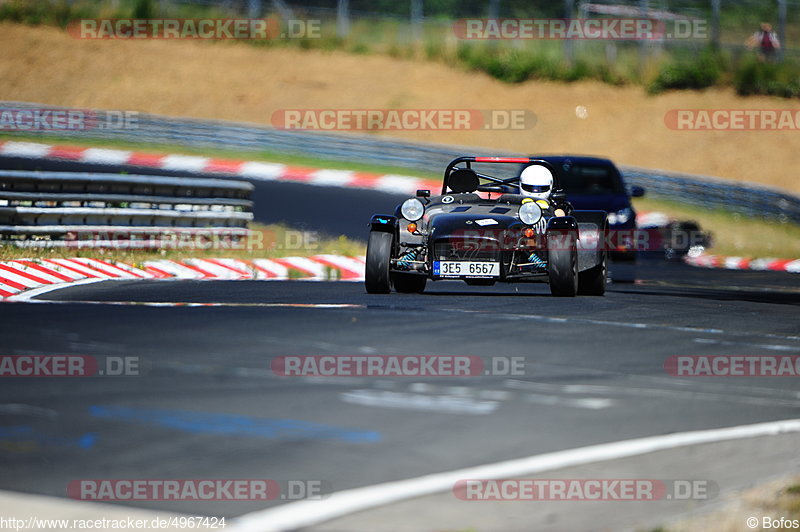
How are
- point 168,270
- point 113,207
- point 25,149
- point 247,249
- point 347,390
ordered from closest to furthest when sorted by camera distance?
point 347,390
point 168,270
point 113,207
point 247,249
point 25,149

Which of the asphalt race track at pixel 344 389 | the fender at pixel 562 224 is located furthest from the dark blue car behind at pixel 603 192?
the fender at pixel 562 224

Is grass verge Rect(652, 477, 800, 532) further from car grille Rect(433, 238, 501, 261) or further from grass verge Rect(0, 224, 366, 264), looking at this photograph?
grass verge Rect(0, 224, 366, 264)

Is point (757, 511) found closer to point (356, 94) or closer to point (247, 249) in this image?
point (247, 249)

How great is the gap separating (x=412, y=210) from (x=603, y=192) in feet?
26.2

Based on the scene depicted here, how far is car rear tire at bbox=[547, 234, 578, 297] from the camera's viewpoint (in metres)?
12.3

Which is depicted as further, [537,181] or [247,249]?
[247,249]

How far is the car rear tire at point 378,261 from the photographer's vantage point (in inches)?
489

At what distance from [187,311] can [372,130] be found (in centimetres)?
2829

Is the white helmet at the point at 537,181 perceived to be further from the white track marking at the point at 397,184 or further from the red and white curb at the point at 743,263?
the white track marking at the point at 397,184

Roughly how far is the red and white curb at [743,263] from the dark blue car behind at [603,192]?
12.9ft

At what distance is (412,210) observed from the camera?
12.7m

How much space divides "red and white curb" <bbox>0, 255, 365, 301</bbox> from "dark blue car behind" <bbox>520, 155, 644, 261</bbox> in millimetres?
4142

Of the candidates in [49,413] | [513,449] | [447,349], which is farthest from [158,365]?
[513,449]

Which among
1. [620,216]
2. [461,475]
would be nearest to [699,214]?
[620,216]
